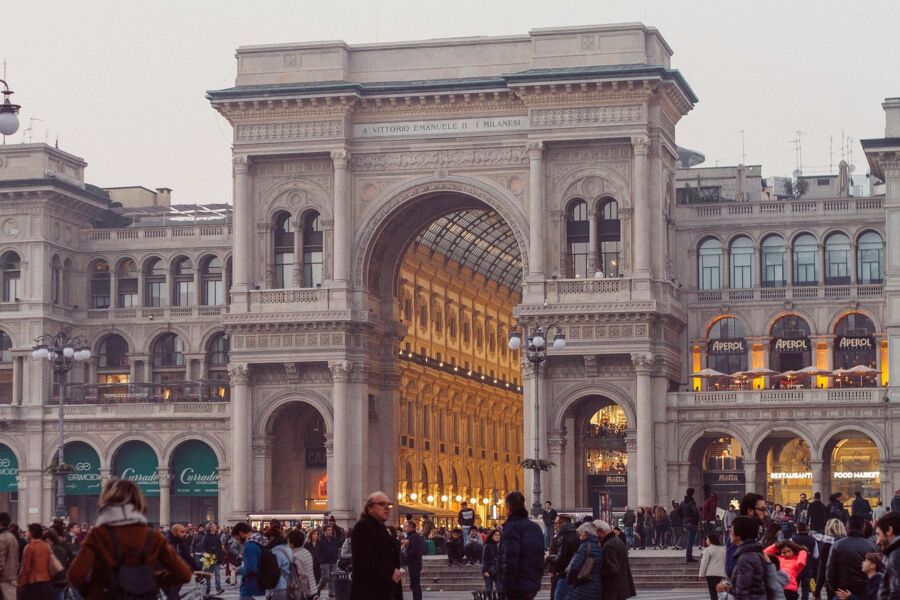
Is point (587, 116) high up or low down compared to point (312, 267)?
up

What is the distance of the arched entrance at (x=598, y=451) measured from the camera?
84.8 m

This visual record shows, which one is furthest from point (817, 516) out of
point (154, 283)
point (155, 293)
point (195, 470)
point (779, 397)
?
point (154, 283)

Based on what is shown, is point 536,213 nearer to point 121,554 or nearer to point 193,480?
point 193,480

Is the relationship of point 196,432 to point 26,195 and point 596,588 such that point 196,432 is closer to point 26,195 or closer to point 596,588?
point 26,195

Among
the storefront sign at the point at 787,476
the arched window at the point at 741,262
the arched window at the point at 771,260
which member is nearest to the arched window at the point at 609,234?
the arched window at the point at 741,262

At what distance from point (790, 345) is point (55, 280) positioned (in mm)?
36111

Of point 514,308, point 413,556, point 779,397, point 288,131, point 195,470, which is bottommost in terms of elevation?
point 413,556

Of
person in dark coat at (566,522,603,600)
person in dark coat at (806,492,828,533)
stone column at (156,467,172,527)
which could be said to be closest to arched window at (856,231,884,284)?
stone column at (156,467,172,527)

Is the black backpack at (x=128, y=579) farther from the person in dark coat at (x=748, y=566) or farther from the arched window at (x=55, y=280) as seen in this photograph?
the arched window at (x=55, y=280)

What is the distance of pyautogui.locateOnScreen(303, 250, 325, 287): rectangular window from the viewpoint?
87000mm

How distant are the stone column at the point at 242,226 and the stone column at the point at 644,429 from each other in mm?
17974

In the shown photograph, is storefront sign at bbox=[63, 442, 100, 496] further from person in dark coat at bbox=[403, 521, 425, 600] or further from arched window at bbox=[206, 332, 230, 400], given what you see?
Result: person in dark coat at bbox=[403, 521, 425, 600]

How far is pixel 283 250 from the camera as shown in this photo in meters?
87.6

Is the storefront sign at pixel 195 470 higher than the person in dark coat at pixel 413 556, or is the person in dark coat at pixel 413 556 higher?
the storefront sign at pixel 195 470
